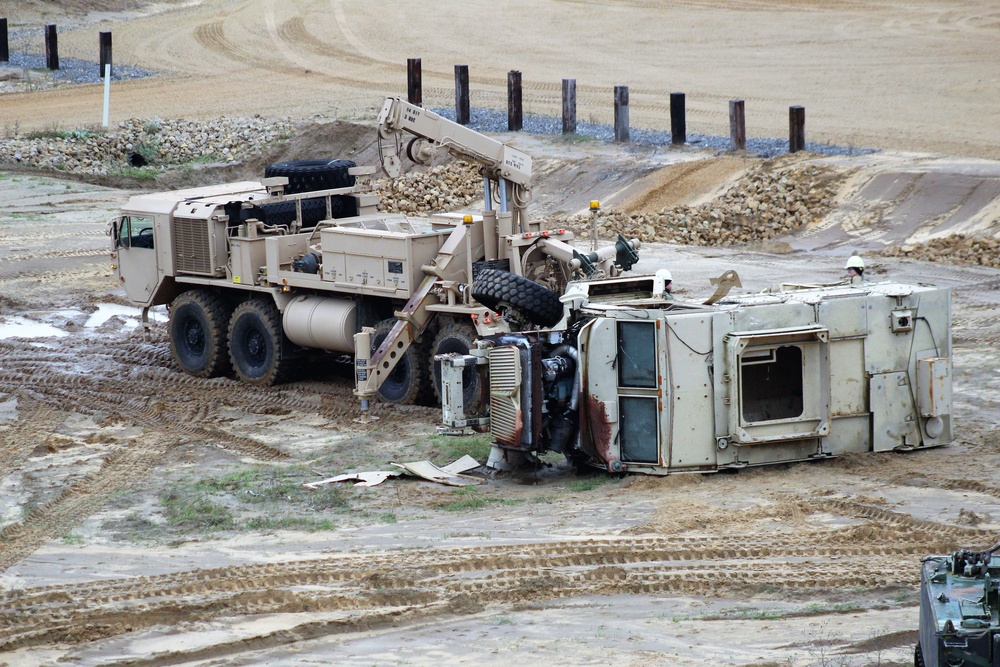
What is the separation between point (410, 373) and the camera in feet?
51.8

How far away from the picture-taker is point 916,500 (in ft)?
38.0

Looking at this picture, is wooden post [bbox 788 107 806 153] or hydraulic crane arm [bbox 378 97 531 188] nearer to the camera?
hydraulic crane arm [bbox 378 97 531 188]

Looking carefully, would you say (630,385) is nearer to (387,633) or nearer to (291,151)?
(387,633)

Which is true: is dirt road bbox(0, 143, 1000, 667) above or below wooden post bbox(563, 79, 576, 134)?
below

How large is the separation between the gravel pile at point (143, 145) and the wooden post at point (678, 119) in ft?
31.0

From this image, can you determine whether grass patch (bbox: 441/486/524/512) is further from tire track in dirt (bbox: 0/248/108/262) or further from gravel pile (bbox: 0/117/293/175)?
gravel pile (bbox: 0/117/293/175)

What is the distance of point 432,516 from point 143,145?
23128 millimetres

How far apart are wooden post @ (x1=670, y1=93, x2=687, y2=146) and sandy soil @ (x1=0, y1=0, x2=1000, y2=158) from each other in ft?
5.55

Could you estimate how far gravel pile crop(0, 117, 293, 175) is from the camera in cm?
3200

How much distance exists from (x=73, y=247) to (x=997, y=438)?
16.8 meters

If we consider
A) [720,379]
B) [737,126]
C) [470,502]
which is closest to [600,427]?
[720,379]

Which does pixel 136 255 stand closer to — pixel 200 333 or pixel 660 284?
pixel 200 333

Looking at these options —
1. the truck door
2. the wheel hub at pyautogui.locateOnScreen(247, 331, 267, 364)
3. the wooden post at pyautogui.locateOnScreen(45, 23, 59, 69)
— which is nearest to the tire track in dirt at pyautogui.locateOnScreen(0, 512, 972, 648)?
the wheel hub at pyautogui.locateOnScreen(247, 331, 267, 364)

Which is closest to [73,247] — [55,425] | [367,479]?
[55,425]
